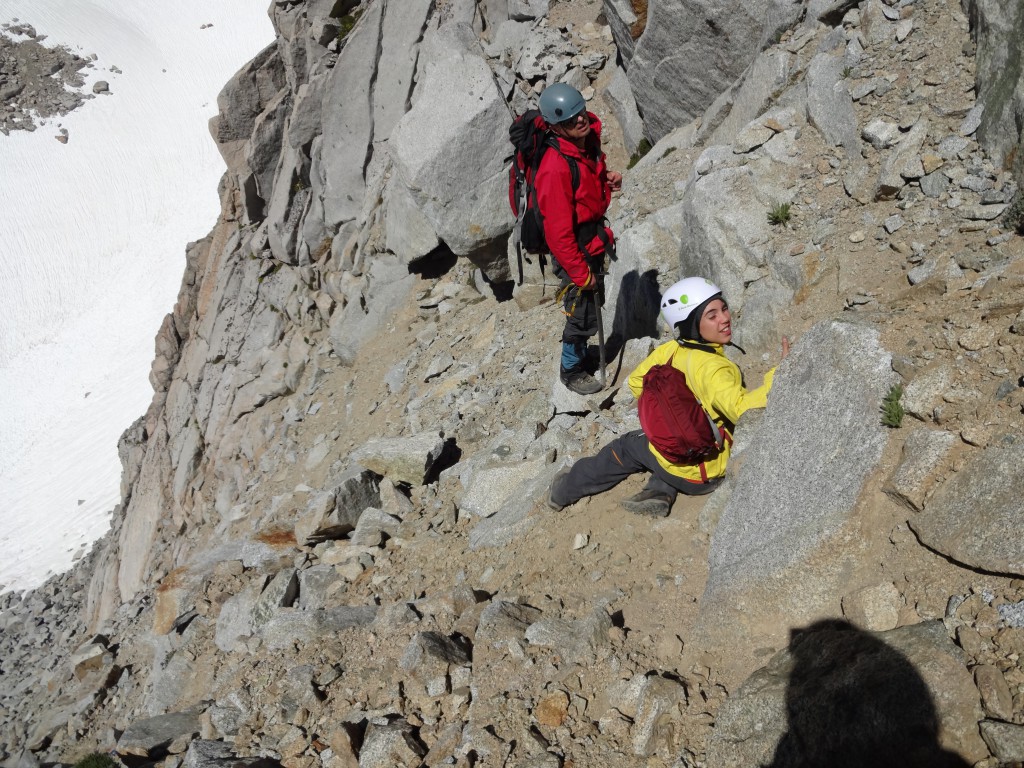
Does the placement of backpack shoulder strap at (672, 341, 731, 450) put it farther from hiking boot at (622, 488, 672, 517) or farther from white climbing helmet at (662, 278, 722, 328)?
hiking boot at (622, 488, 672, 517)

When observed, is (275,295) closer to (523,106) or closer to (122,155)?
(523,106)

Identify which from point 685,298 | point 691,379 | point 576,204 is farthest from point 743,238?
point 691,379

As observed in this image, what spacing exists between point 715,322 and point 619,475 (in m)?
1.87

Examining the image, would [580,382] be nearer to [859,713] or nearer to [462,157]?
[859,713]

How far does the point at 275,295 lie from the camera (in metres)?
22.2

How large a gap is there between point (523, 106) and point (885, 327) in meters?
11.9

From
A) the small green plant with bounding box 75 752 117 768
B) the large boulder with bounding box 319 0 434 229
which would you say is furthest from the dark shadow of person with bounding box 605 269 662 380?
the large boulder with bounding box 319 0 434 229

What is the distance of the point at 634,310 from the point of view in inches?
387

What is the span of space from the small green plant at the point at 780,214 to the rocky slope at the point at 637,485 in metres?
0.12

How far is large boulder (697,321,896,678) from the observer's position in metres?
4.38

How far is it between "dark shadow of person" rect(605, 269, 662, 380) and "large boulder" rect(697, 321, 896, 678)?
4.17m

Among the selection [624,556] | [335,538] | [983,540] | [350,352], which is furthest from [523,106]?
[983,540]

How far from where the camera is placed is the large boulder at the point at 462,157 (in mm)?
13586

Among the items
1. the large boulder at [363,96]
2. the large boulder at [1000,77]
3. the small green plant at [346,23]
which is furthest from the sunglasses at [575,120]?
the small green plant at [346,23]
